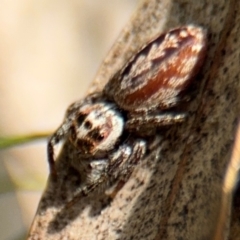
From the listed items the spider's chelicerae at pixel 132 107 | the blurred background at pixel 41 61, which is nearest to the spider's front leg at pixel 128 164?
the spider's chelicerae at pixel 132 107

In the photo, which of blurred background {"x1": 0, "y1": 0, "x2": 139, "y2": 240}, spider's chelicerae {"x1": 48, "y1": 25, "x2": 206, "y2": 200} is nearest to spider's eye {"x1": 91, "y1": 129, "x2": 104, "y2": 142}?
spider's chelicerae {"x1": 48, "y1": 25, "x2": 206, "y2": 200}

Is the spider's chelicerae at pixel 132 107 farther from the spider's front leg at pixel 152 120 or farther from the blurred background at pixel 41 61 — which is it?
the blurred background at pixel 41 61

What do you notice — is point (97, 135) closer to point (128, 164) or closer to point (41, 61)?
point (128, 164)

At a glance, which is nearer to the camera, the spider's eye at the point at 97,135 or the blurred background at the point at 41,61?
the spider's eye at the point at 97,135

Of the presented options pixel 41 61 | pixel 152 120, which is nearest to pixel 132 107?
pixel 152 120

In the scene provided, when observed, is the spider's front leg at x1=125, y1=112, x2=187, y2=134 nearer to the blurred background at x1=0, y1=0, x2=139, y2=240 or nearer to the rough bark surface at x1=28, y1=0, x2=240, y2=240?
the rough bark surface at x1=28, y1=0, x2=240, y2=240

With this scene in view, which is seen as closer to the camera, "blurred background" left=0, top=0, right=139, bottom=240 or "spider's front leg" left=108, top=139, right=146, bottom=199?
"spider's front leg" left=108, top=139, right=146, bottom=199

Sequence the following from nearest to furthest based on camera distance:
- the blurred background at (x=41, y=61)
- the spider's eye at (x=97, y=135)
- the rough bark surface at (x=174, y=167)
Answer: the rough bark surface at (x=174, y=167) < the spider's eye at (x=97, y=135) < the blurred background at (x=41, y=61)
